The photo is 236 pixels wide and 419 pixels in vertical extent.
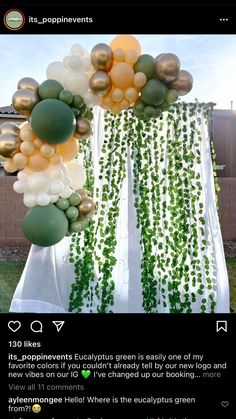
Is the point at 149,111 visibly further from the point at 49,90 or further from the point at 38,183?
the point at 38,183

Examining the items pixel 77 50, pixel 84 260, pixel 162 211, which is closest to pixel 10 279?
pixel 84 260

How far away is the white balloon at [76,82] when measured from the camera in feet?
4.14

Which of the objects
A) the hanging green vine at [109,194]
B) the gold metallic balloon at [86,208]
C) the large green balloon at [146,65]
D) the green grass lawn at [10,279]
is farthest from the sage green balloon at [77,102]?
the green grass lawn at [10,279]

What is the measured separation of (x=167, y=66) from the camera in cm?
123

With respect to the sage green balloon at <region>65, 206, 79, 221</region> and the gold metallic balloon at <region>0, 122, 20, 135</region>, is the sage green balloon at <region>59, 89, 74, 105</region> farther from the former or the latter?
the sage green balloon at <region>65, 206, 79, 221</region>

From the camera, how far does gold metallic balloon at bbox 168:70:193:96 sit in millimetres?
1287

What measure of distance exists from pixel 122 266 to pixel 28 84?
1055 millimetres
